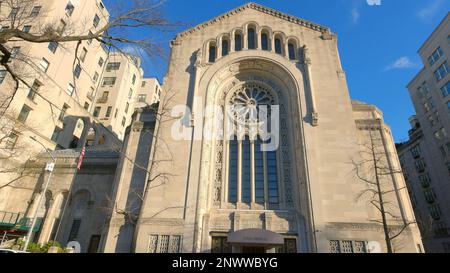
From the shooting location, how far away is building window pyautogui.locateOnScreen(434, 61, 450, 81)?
4103 centimetres

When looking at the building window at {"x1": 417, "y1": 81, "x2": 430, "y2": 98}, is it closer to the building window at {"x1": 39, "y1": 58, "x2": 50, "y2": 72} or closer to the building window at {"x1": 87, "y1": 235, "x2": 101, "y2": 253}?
the building window at {"x1": 87, "y1": 235, "x2": 101, "y2": 253}

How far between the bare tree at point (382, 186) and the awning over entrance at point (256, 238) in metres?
6.54

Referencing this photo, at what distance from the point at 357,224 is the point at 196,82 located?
664 inches

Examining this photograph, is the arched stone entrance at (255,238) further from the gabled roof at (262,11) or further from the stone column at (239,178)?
the gabled roof at (262,11)

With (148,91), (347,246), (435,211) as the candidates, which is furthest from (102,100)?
(435,211)

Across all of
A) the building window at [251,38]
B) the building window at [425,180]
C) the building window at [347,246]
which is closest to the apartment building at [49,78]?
the building window at [251,38]

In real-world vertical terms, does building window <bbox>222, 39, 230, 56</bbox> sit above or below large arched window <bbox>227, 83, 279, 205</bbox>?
above

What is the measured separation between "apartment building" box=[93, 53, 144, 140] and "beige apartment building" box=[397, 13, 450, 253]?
4658 centimetres

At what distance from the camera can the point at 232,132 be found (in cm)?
2361

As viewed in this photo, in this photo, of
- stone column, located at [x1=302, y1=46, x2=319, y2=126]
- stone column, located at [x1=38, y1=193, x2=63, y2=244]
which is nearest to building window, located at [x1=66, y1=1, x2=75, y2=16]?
stone column, located at [x1=38, y1=193, x2=63, y2=244]

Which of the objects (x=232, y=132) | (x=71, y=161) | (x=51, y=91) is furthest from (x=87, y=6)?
(x=232, y=132)

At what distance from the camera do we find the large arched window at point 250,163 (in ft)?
68.5

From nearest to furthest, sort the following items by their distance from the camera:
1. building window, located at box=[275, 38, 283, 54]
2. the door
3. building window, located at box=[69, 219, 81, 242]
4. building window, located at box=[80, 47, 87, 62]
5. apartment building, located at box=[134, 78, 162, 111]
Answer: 1. the door
2. building window, located at box=[69, 219, 81, 242]
3. building window, located at box=[275, 38, 283, 54]
4. building window, located at box=[80, 47, 87, 62]
5. apartment building, located at box=[134, 78, 162, 111]
